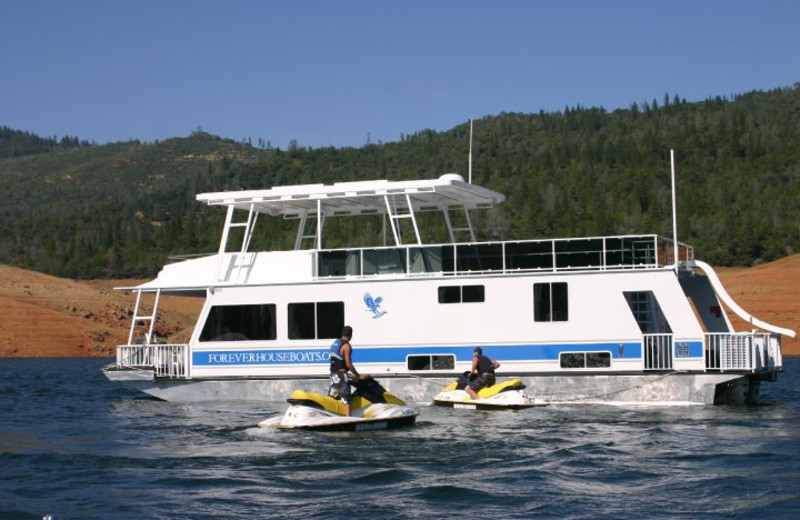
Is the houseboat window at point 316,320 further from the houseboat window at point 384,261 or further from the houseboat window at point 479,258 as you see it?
the houseboat window at point 479,258

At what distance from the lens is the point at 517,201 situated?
302 feet

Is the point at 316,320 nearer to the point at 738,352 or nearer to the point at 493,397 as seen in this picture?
the point at 493,397

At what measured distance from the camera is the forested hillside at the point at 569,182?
85250 millimetres

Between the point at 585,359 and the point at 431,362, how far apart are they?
3472mm

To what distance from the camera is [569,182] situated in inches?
3957

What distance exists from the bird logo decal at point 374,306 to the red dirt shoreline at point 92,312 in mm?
41608

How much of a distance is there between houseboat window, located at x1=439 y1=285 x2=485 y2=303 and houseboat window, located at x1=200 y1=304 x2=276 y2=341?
4118 mm

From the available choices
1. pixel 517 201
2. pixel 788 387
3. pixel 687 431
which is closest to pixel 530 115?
pixel 517 201

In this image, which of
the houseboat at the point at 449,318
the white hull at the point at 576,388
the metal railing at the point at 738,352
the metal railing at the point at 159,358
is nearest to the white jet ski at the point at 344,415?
the white hull at the point at 576,388

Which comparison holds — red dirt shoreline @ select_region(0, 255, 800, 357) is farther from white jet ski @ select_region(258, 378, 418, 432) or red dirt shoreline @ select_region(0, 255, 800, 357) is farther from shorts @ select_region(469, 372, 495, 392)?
white jet ski @ select_region(258, 378, 418, 432)

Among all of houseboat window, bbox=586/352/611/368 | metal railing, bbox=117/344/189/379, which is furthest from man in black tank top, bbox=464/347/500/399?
metal railing, bbox=117/344/189/379

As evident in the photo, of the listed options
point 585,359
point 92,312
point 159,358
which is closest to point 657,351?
point 585,359

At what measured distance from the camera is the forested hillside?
85.2 meters

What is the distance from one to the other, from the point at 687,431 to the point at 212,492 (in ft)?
30.5
